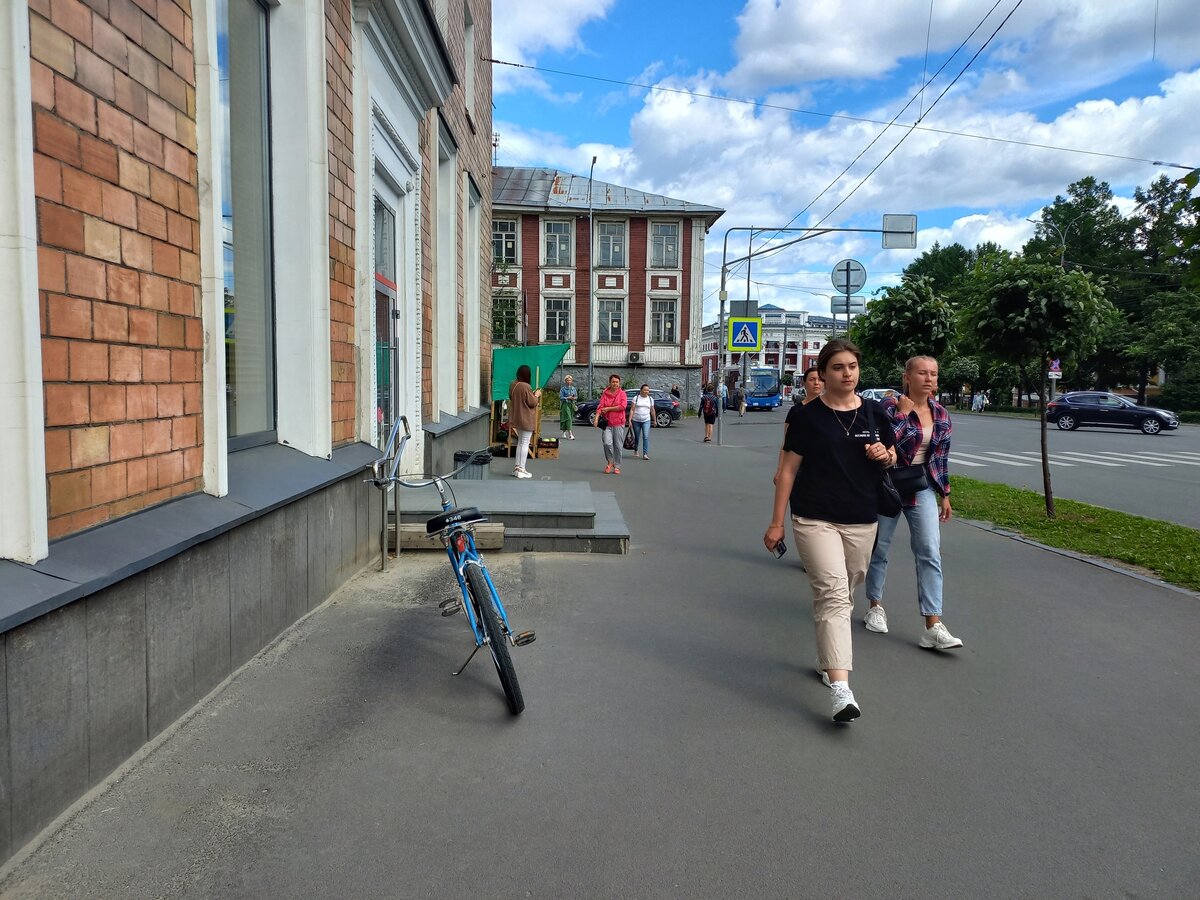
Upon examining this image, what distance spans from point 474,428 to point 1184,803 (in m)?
13.5

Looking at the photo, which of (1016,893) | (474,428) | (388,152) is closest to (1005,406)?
(474,428)

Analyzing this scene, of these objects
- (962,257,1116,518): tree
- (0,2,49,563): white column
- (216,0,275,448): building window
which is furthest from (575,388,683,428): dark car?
(0,2,49,563): white column

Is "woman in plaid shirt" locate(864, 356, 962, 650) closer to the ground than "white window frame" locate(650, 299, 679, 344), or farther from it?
closer to the ground

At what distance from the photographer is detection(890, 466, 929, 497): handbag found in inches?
209

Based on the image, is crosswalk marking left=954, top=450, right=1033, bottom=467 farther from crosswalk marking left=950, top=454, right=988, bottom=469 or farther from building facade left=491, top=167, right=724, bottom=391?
building facade left=491, top=167, right=724, bottom=391

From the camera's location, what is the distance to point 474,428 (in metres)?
15.9

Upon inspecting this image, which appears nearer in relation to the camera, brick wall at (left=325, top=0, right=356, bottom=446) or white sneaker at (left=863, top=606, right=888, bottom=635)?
white sneaker at (left=863, top=606, right=888, bottom=635)

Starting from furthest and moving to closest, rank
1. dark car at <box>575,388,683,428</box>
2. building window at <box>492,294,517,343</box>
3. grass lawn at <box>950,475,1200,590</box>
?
1. building window at <box>492,294,517,343</box>
2. dark car at <box>575,388,683,428</box>
3. grass lawn at <box>950,475,1200,590</box>

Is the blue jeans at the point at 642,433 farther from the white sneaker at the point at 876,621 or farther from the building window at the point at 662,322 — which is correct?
the building window at the point at 662,322

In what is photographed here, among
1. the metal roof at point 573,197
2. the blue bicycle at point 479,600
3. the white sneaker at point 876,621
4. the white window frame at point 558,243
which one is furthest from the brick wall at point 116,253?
the white window frame at point 558,243

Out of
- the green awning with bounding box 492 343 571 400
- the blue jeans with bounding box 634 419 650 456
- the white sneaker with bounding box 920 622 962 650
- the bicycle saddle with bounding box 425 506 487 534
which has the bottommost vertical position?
the white sneaker with bounding box 920 622 962 650

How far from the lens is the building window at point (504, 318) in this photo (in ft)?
118

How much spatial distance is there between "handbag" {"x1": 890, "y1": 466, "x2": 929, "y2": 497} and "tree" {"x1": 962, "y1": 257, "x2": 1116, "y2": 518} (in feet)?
18.8

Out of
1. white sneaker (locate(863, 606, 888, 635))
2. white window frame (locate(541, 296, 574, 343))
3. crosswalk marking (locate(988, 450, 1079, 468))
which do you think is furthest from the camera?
white window frame (locate(541, 296, 574, 343))
